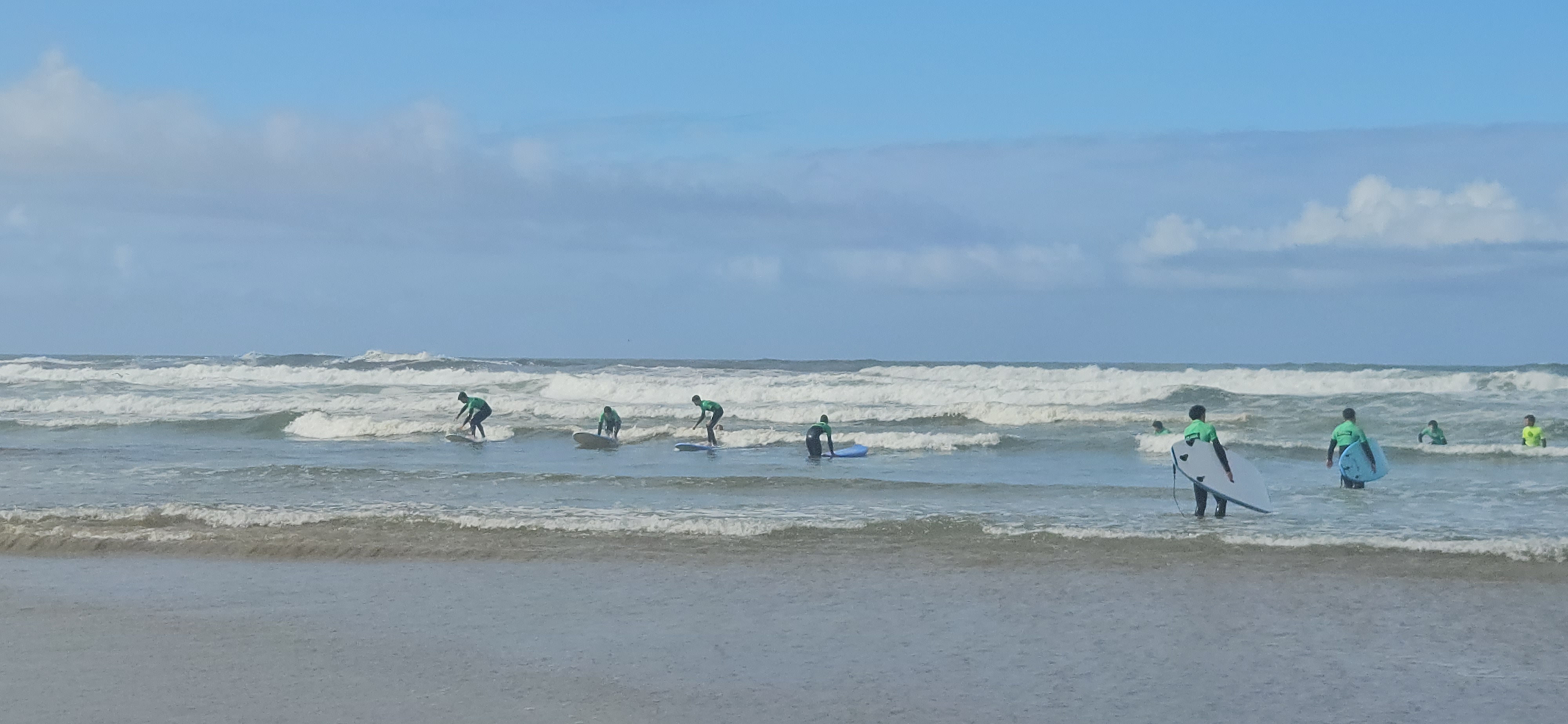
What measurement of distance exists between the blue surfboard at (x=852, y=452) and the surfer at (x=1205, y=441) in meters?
9.35

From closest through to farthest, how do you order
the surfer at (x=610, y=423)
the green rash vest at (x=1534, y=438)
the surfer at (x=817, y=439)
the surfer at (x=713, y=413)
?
1. the green rash vest at (x=1534, y=438)
2. the surfer at (x=817, y=439)
3. the surfer at (x=713, y=413)
4. the surfer at (x=610, y=423)

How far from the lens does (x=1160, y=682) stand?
22.6 feet

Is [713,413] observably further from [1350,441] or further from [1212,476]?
[1212,476]

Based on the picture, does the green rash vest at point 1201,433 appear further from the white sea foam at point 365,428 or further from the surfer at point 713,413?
the white sea foam at point 365,428

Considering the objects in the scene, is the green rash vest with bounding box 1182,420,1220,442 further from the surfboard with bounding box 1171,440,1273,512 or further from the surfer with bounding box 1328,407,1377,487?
the surfer with bounding box 1328,407,1377,487

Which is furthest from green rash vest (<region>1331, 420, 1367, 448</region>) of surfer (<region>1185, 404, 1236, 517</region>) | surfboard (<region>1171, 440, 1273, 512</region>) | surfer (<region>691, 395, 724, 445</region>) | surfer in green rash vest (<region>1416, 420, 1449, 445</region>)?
surfer (<region>691, 395, 724, 445</region>)

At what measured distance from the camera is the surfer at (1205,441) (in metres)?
13.6

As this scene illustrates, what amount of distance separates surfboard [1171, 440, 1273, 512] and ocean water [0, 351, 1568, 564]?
0.78ft

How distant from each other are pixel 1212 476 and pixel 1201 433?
538mm

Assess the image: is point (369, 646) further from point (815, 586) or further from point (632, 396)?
point (632, 396)

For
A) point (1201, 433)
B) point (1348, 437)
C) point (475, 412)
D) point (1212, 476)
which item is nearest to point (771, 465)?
point (1201, 433)

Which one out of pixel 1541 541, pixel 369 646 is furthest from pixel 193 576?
pixel 1541 541

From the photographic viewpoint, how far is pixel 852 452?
23266 millimetres

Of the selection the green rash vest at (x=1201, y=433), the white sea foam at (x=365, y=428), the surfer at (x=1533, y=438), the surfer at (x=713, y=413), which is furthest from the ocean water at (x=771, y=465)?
the green rash vest at (x=1201, y=433)
